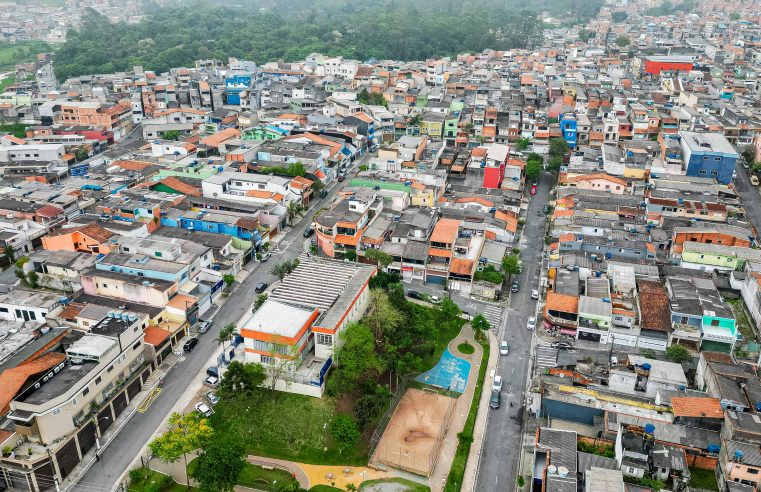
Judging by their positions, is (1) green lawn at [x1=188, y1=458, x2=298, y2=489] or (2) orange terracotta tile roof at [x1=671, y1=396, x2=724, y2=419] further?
(2) orange terracotta tile roof at [x1=671, y1=396, x2=724, y2=419]

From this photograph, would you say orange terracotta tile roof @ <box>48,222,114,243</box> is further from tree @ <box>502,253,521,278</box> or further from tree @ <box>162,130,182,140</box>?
tree @ <box>162,130,182,140</box>

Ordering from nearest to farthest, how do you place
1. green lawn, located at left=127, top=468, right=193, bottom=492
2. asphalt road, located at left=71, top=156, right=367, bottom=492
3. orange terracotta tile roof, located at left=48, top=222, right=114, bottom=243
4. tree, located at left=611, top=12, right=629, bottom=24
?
green lawn, located at left=127, top=468, right=193, bottom=492
asphalt road, located at left=71, top=156, right=367, bottom=492
orange terracotta tile roof, located at left=48, top=222, right=114, bottom=243
tree, located at left=611, top=12, right=629, bottom=24

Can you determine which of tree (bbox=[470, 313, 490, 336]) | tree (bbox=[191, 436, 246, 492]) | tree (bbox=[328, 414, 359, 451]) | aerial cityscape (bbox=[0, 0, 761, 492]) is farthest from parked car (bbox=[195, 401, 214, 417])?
tree (bbox=[470, 313, 490, 336])

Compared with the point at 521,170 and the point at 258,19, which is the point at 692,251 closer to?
the point at 521,170

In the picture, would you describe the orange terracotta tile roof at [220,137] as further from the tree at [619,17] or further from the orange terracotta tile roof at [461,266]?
the tree at [619,17]

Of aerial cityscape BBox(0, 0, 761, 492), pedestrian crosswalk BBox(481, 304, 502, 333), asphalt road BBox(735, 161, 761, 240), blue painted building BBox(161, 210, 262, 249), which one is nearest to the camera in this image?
aerial cityscape BBox(0, 0, 761, 492)

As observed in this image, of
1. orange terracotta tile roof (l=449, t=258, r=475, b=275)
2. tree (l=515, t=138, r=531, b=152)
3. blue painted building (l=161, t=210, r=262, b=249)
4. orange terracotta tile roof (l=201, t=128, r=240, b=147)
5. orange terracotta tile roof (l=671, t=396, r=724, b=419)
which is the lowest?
orange terracotta tile roof (l=671, t=396, r=724, b=419)

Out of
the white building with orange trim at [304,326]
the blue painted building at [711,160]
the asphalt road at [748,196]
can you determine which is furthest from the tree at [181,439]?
the blue painted building at [711,160]

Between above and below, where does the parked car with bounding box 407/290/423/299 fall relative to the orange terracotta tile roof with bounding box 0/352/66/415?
below
